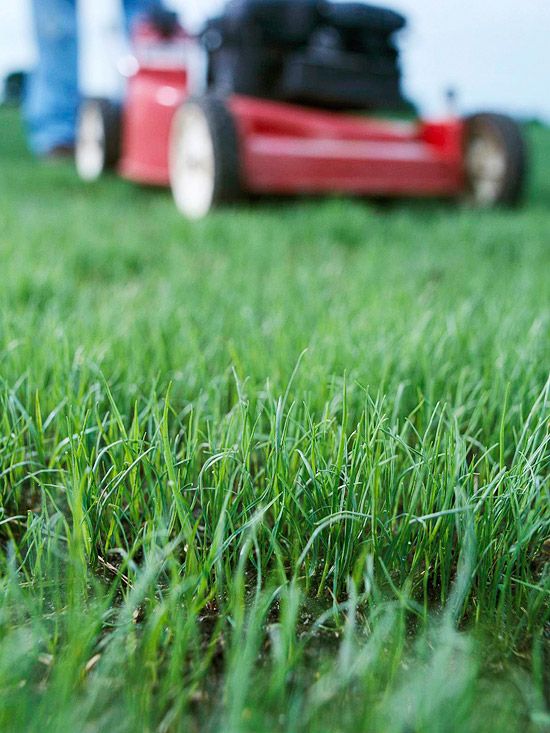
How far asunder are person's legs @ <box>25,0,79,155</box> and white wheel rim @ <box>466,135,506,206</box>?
3.41m

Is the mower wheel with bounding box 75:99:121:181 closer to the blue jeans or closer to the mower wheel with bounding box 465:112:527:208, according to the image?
the blue jeans

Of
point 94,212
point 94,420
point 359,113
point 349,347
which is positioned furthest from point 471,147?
point 94,420

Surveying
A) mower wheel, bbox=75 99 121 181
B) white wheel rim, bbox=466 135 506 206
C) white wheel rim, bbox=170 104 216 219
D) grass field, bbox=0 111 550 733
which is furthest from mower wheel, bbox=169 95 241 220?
grass field, bbox=0 111 550 733

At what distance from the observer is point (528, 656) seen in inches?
27.2

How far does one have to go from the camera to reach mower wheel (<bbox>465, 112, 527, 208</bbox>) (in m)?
3.58

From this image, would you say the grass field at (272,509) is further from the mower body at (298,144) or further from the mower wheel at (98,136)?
the mower wheel at (98,136)

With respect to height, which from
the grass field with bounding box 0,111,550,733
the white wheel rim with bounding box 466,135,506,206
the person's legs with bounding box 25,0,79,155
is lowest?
the grass field with bounding box 0,111,550,733

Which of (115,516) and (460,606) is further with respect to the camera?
(115,516)

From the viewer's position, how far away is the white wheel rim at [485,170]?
3.65 m

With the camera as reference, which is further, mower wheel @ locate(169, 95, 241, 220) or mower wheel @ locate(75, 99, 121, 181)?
mower wheel @ locate(75, 99, 121, 181)

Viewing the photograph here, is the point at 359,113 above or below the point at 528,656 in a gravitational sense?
above

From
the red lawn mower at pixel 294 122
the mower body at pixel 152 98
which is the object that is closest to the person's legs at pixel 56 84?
the mower body at pixel 152 98

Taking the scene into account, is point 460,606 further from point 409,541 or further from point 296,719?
point 296,719

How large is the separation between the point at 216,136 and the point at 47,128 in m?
3.28
